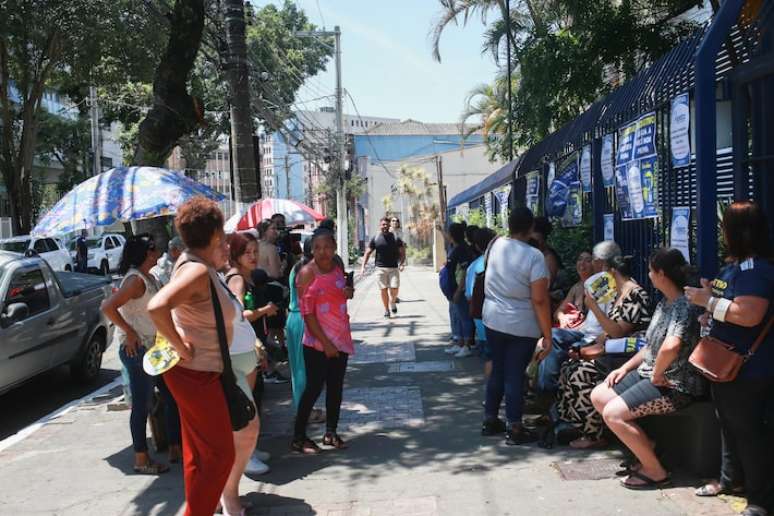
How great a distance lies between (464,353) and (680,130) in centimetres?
449

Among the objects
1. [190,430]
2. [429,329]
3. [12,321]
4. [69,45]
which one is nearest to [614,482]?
[190,430]

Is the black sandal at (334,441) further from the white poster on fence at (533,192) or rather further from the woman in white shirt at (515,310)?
the white poster on fence at (533,192)

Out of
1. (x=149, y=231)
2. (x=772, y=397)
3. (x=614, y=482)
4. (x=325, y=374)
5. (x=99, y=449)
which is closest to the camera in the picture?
(x=772, y=397)

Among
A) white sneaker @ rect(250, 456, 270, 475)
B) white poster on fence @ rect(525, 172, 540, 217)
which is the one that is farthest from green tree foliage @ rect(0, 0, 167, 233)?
white sneaker @ rect(250, 456, 270, 475)

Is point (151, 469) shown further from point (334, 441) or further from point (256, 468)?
point (334, 441)

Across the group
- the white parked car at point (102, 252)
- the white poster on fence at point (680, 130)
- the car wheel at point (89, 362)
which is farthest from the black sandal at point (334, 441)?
the white parked car at point (102, 252)

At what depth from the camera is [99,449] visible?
593 cm

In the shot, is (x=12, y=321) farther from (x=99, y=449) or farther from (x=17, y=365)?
(x=99, y=449)

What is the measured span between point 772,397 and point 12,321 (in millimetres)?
→ 6439

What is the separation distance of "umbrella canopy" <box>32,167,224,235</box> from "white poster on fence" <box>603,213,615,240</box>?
3940 millimetres

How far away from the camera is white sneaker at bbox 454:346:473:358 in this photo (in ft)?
29.9

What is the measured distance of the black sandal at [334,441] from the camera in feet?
18.3

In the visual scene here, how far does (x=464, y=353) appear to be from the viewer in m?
9.14

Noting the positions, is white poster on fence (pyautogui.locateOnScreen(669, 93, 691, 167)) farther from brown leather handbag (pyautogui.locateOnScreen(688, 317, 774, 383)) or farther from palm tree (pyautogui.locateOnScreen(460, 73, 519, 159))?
palm tree (pyautogui.locateOnScreen(460, 73, 519, 159))
